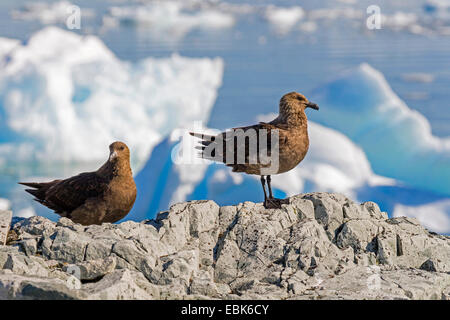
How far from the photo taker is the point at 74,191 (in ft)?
22.6

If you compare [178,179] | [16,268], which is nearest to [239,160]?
[16,268]

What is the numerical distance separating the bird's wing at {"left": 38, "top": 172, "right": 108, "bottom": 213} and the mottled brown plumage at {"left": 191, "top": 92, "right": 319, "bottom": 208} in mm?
1375

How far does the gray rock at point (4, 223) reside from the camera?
20.5 ft

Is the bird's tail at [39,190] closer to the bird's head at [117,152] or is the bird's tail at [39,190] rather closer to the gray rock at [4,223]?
the gray rock at [4,223]

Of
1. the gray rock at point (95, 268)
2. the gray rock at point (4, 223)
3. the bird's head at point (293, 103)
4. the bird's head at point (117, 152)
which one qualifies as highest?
the bird's head at point (293, 103)

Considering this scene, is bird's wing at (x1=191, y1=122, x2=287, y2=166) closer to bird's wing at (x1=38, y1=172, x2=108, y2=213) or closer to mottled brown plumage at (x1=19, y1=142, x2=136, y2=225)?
mottled brown plumage at (x1=19, y1=142, x2=136, y2=225)

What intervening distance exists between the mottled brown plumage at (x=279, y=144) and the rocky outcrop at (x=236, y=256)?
40 cm

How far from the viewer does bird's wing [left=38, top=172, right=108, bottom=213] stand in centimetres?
677

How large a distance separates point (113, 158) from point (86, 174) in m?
0.45

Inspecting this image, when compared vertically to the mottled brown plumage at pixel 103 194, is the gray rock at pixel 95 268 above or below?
below

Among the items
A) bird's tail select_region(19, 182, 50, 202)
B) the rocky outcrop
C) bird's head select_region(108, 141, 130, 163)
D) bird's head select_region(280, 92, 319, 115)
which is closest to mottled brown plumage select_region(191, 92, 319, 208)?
bird's head select_region(280, 92, 319, 115)

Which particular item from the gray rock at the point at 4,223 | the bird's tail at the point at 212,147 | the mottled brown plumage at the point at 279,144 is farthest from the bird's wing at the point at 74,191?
the mottled brown plumage at the point at 279,144

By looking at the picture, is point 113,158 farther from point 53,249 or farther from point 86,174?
point 53,249

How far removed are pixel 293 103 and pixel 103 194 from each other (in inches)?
89.5
